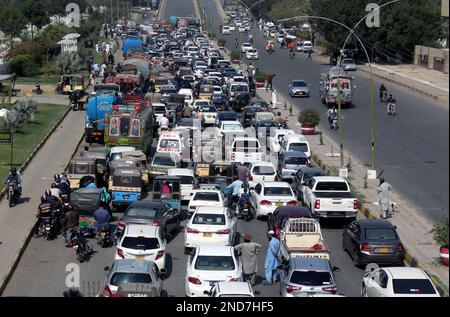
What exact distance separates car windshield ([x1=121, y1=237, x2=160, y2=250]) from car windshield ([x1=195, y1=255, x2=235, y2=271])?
2.54 metres

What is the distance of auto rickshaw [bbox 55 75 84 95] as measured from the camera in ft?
226

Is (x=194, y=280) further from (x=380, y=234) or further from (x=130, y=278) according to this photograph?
(x=380, y=234)

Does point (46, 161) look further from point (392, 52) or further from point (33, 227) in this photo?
point (392, 52)

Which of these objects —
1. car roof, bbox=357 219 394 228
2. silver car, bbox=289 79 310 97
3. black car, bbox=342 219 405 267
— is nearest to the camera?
black car, bbox=342 219 405 267

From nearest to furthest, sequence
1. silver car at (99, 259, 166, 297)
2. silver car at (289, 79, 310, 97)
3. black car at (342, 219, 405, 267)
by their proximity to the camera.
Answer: silver car at (99, 259, 166, 297), black car at (342, 219, 405, 267), silver car at (289, 79, 310, 97)

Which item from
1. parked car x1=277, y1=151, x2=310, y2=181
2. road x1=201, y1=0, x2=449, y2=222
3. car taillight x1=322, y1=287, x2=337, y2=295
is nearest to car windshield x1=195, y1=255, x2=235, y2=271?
car taillight x1=322, y1=287, x2=337, y2=295

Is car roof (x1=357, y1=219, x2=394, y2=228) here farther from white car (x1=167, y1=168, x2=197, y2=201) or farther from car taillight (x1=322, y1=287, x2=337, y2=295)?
white car (x1=167, y1=168, x2=197, y2=201)

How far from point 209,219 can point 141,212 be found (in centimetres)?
237

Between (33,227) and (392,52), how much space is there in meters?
70.8

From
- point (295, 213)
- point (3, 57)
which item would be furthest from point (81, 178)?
point (3, 57)

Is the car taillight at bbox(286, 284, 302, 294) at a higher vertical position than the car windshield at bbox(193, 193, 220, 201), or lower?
higher

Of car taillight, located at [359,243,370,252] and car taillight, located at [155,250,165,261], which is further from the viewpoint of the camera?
car taillight, located at [359,243,370,252]

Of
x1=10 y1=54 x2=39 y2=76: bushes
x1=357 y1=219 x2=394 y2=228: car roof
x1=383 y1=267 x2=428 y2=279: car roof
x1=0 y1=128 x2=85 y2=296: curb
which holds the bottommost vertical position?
x1=0 y1=128 x2=85 y2=296: curb

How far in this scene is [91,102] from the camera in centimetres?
4959
